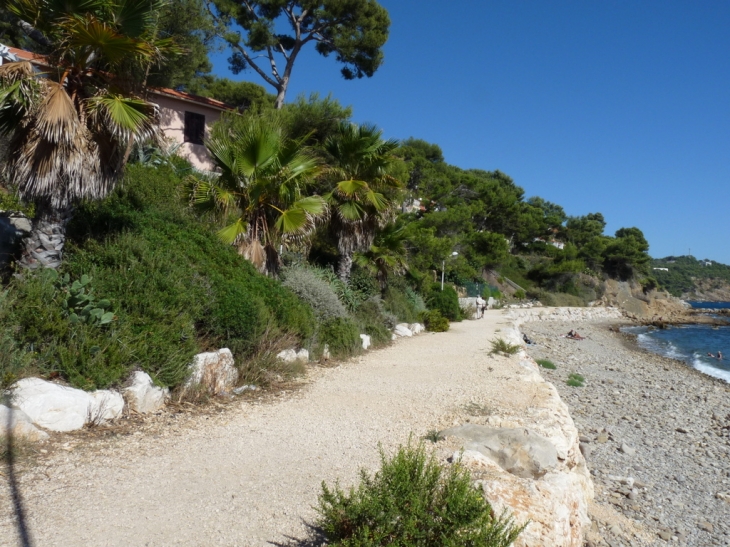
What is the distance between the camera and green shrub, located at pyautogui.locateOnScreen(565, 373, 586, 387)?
15.6m

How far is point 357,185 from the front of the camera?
48.1ft

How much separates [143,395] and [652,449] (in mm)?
8826

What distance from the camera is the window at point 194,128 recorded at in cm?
2278

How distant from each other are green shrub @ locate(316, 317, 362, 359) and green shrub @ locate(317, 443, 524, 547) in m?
7.43

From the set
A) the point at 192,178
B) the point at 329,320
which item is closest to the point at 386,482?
the point at 329,320

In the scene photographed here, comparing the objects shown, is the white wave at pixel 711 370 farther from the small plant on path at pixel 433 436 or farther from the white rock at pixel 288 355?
the small plant on path at pixel 433 436

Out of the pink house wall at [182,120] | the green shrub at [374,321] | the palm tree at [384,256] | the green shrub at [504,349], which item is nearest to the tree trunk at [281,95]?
the pink house wall at [182,120]

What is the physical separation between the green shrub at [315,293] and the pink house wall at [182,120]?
11086 mm

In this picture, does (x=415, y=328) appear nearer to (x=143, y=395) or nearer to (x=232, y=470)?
(x=143, y=395)

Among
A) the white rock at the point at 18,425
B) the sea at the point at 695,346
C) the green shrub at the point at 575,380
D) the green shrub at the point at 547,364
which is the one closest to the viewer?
the white rock at the point at 18,425

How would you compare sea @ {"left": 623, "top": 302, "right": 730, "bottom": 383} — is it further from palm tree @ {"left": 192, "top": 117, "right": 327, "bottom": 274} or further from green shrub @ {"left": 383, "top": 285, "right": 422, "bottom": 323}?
palm tree @ {"left": 192, "top": 117, "right": 327, "bottom": 274}

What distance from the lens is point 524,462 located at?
5.34 meters

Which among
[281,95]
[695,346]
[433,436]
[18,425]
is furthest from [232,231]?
[695,346]

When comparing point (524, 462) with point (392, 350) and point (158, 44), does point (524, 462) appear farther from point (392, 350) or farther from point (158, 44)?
point (392, 350)
